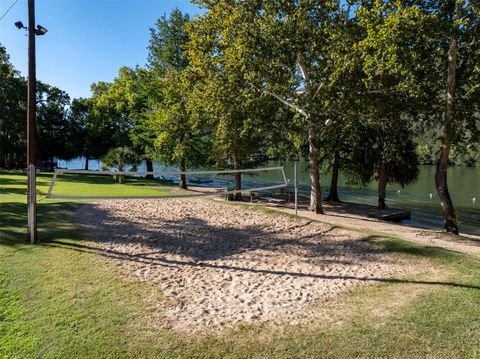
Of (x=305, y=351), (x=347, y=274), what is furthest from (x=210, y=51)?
(x=305, y=351)

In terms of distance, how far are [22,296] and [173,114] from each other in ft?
62.8

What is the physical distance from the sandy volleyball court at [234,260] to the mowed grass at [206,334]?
42 centimetres

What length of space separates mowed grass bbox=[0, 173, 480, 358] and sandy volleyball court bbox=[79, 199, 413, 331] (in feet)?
1.39

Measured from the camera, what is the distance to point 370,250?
9188 mm

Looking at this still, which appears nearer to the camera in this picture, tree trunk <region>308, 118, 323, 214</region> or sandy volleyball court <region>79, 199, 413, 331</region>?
sandy volleyball court <region>79, 199, 413, 331</region>

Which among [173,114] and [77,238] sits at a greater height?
[173,114]

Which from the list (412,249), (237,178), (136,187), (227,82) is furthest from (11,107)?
(412,249)

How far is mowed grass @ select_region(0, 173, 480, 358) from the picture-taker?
438cm

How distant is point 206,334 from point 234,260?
3460mm

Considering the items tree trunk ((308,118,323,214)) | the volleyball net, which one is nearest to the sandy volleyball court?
the volleyball net

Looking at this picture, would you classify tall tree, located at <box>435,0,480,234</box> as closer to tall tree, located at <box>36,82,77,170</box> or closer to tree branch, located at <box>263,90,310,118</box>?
tree branch, located at <box>263,90,310,118</box>

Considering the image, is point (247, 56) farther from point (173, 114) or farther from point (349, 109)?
point (173, 114)

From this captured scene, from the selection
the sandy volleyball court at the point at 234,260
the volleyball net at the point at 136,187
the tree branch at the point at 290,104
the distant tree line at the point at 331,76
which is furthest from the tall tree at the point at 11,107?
the tree branch at the point at 290,104

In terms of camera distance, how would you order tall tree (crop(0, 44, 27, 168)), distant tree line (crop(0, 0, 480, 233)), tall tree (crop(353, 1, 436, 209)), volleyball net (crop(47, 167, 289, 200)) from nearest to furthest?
volleyball net (crop(47, 167, 289, 200)), tall tree (crop(353, 1, 436, 209)), distant tree line (crop(0, 0, 480, 233)), tall tree (crop(0, 44, 27, 168))
